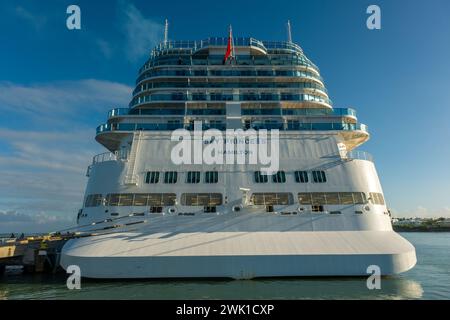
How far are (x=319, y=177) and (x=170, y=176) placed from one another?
10.2m

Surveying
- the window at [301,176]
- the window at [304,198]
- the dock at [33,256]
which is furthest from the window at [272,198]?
the dock at [33,256]

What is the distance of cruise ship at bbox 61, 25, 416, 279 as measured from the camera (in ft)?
48.2

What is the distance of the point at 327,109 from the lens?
2298 centimetres

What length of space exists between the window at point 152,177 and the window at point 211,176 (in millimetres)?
3423

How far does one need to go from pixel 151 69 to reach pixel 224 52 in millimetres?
7891

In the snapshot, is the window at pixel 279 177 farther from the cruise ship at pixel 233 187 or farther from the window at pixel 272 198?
the window at pixel 272 198

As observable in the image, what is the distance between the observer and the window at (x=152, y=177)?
1859 cm

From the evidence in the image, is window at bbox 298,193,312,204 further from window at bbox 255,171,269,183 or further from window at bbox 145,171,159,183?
window at bbox 145,171,159,183

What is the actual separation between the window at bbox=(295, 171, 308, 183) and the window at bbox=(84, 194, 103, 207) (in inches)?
526

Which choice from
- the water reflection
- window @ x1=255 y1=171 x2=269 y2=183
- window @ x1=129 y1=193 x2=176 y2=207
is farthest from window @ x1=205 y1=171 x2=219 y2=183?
the water reflection

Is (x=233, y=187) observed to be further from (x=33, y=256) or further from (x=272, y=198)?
(x=33, y=256)
